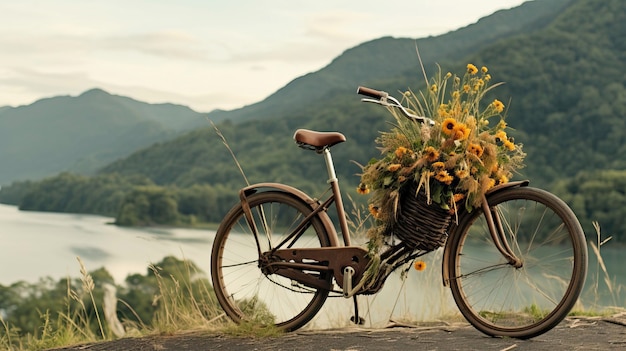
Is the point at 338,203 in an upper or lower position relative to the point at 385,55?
lower

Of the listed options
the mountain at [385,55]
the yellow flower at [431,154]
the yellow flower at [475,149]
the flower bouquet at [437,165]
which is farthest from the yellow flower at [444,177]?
the mountain at [385,55]

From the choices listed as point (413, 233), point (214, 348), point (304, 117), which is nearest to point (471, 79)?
point (413, 233)

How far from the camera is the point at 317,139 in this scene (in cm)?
422

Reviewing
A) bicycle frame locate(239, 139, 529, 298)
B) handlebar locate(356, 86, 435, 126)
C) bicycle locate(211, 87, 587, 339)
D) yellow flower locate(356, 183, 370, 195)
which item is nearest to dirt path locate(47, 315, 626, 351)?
bicycle locate(211, 87, 587, 339)

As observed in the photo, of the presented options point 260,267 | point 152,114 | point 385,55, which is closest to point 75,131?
point 152,114

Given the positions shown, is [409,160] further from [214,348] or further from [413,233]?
[214,348]

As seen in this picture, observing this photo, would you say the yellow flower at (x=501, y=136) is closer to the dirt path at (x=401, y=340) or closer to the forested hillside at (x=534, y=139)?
the dirt path at (x=401, y=340)

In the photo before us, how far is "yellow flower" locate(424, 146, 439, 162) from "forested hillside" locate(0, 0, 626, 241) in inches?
1842

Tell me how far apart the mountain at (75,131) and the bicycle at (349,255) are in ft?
459

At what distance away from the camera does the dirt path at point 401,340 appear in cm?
395

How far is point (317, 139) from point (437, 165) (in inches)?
29.8

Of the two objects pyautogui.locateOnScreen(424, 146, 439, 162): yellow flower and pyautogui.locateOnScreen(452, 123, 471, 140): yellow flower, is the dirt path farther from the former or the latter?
pyautogui.locateOnScreen(452, 123, 471, 140): yellow flower

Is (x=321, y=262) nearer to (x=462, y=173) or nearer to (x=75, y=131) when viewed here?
(x=462, y=173)

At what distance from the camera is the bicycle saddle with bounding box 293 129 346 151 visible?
165 inches
